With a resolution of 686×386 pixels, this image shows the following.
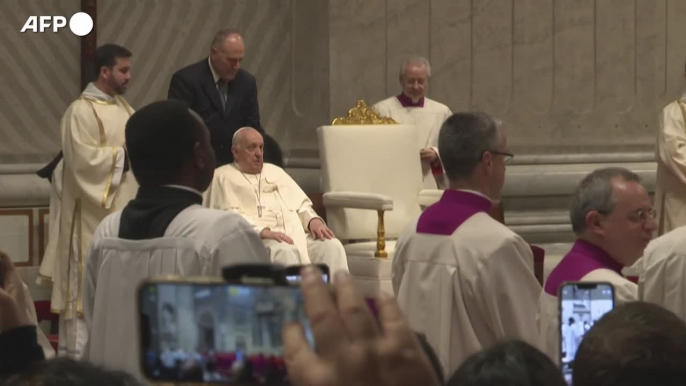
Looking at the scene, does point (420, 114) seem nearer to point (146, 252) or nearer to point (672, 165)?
point (672, 165)

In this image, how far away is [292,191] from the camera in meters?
8.30

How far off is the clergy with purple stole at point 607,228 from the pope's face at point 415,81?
5258 mm

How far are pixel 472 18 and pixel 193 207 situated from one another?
23.7 feet

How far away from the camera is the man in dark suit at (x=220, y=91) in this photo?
27.9 ft

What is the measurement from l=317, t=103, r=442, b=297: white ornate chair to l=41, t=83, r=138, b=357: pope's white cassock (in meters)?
1.28

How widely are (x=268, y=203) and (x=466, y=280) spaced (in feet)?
14.2

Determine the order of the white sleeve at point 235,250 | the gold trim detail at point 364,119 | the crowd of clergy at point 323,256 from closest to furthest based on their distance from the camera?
the crowd of clergy at point 323,256 → the white sleeve at point 235,250 → the gold trim detail at point 364,119

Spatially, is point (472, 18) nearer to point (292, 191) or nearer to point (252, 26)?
point (252, 26)

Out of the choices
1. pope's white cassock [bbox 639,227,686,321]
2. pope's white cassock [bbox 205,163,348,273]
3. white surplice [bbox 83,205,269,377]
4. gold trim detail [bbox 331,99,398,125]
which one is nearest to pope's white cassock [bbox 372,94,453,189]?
gold trim detail [bbox 331,99,398,125]

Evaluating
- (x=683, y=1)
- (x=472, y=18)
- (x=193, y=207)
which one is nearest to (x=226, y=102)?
(x=472, y=18)

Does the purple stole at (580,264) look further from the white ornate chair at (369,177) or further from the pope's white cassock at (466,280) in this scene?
the white ornate chair at (369,177)

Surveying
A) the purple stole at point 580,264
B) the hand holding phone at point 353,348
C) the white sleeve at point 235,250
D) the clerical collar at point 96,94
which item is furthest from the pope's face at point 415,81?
the hand holding phone at point 353,348

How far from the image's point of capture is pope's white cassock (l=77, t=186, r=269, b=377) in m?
3.06

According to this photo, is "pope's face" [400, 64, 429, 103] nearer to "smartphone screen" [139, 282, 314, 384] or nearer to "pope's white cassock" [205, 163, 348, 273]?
"pope's white cassock" [205, 163, 348, 273]
